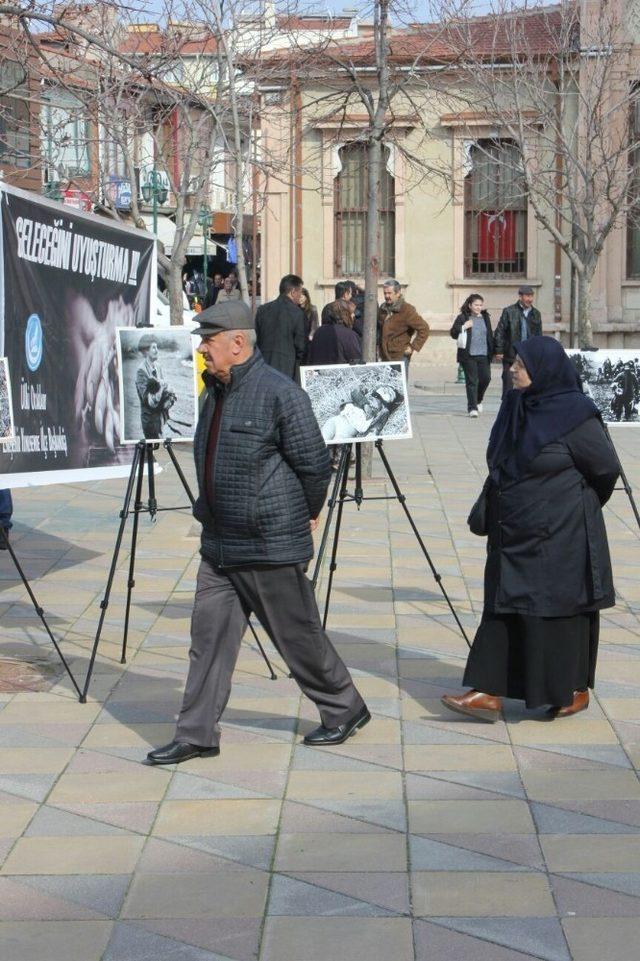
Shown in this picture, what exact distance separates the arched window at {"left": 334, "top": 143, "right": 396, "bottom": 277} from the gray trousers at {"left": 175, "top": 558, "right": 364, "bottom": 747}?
2491 cm

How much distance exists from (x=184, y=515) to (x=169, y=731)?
5732 millimetres

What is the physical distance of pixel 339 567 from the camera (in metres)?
9.71

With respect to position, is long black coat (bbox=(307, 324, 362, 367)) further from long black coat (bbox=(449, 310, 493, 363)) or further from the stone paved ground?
long black coat (bbox=(449, 310, 493, 363))

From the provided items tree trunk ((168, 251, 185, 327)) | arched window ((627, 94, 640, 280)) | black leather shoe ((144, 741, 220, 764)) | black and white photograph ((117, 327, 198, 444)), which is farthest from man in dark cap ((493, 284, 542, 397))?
black leather shoe ((144, 741, 220, 764))

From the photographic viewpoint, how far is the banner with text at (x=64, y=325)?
682cm

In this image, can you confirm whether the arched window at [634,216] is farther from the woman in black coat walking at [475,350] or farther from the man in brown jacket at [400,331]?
the man in brown jacket at [400,331]

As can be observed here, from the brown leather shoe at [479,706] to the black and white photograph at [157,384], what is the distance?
201 cm

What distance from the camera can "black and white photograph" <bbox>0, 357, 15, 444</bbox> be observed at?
6.61m

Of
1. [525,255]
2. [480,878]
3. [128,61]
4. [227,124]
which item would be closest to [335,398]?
[128,61]

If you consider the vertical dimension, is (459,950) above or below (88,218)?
below

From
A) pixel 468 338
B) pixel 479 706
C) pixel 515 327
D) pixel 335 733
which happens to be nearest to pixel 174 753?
pixel 335 733

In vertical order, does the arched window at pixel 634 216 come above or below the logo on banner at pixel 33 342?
above

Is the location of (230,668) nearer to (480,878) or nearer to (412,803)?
(412,803)

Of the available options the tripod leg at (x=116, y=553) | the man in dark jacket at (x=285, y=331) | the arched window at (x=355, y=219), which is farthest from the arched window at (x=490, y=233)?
the tripod leg at (x=116, y=553)
